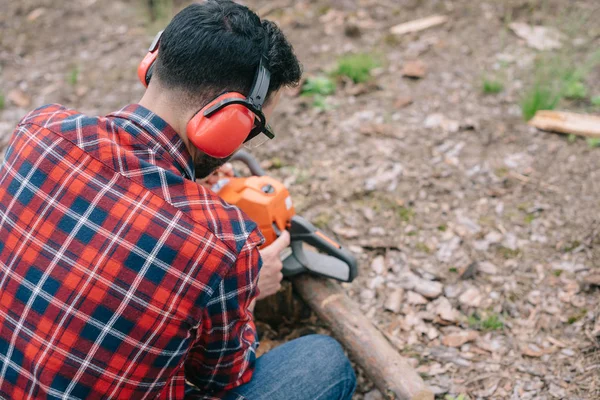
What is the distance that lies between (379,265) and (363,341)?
727 mm

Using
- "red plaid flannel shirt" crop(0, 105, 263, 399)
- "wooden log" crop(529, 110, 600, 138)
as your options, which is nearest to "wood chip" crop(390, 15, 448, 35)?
"wooden log" crop(529, 110, 600, 138)

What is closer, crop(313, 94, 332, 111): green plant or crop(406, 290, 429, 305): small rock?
crop(406, 290, 429, 305): small rock

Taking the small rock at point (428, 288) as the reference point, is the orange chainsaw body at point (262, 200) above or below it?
above

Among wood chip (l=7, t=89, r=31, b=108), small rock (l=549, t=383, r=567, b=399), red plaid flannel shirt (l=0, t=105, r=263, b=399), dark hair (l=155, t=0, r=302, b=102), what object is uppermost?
dark hair (l=155, t=0, r=302, b=102)

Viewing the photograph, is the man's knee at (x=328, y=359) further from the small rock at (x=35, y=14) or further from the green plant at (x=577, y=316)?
the small rock at (x=35, y=14)

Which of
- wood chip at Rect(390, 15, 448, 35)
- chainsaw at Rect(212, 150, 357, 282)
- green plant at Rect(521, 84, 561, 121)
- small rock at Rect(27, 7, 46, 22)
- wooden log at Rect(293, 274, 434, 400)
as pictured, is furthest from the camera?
small rock at Rect(27, 7, 46, 22)

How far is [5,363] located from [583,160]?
11.0 feet

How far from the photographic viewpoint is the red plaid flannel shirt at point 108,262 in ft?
4.66

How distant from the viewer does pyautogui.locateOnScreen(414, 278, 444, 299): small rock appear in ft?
9.08

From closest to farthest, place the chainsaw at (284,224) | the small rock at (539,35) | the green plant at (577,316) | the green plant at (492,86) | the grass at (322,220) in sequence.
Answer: the chainsaw at (284,224), the green plant at (577,316), the grass at (322,220), the green plant at (492,86), the small rock at (539,35)

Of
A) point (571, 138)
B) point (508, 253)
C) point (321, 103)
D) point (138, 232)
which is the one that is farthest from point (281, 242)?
point (571, 138)

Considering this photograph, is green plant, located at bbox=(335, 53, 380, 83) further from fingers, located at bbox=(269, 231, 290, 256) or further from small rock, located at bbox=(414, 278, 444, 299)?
fingers, located at bbox=(269, 231, 290, 256)

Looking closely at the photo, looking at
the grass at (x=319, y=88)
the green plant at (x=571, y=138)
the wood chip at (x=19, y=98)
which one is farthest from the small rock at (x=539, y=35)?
the wood chip at (x=19, y=98)

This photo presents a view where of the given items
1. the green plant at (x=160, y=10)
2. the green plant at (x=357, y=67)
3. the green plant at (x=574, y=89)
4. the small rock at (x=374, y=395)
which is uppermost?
the green plant at (x=160, y=10)
